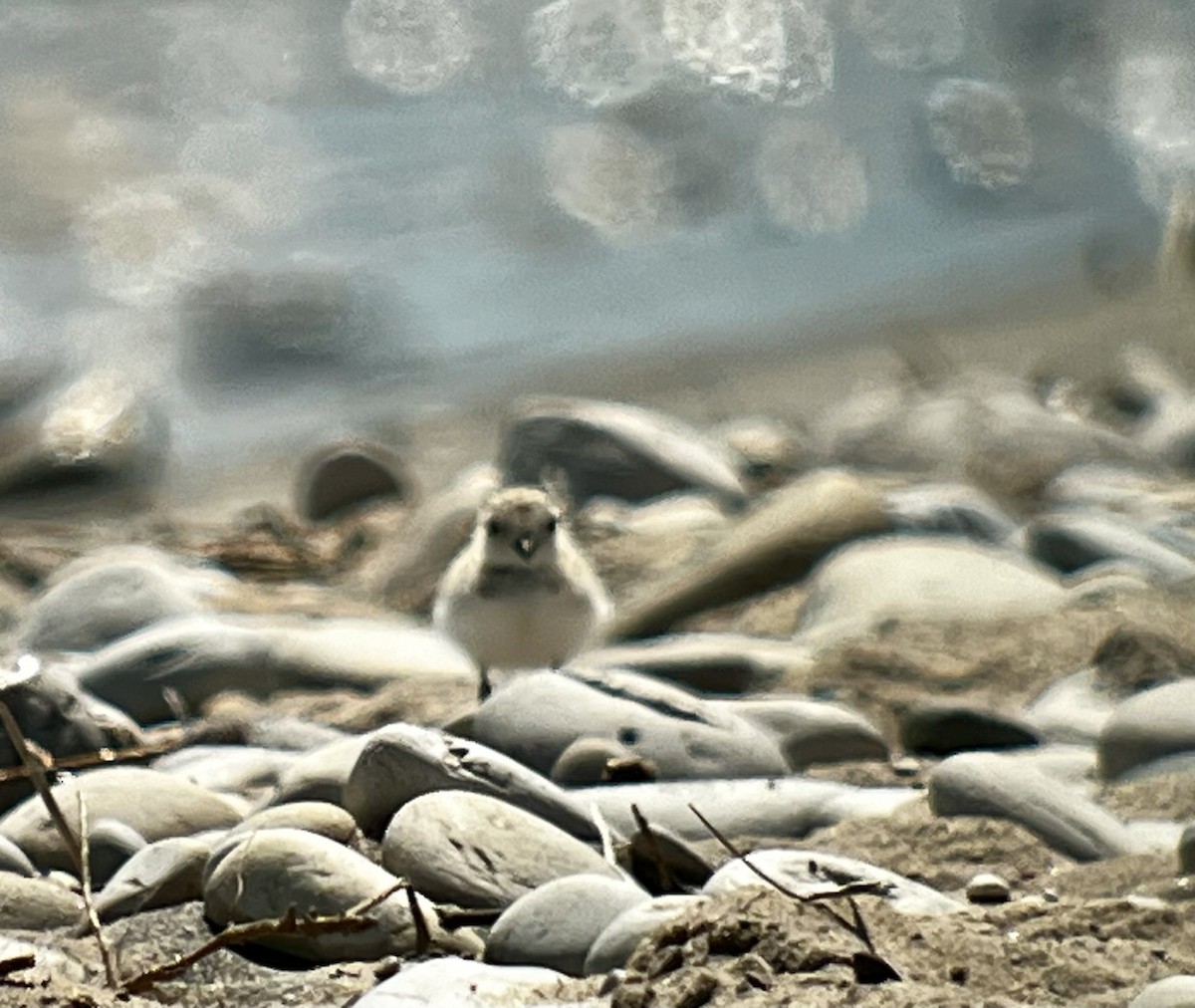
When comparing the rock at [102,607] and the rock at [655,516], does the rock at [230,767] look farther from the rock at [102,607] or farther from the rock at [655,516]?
the rock at [655,516]

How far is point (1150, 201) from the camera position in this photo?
1460cm

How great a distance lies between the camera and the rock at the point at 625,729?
450 centimetres

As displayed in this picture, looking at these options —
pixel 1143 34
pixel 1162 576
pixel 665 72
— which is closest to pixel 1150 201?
pixel 1143 34

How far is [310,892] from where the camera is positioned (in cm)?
328

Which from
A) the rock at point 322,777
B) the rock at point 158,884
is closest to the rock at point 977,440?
the rock at point 322,777

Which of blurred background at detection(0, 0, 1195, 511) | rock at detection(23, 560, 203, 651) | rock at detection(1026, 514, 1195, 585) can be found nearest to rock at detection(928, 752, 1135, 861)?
rock at detection(23, 560, 203, 651)

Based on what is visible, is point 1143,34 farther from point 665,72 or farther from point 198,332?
point 198,332

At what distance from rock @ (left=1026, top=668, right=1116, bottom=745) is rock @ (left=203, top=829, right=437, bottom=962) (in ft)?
7.61

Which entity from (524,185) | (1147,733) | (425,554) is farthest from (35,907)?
(524,185)

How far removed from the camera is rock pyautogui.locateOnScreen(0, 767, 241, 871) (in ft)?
12.9

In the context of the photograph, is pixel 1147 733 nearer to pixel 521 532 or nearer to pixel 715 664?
pixel 715 664

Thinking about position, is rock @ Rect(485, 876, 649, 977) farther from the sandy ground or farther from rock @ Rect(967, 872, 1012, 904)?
rock @ Rect(967, 872, 1012, 904)

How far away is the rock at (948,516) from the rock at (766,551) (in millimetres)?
84

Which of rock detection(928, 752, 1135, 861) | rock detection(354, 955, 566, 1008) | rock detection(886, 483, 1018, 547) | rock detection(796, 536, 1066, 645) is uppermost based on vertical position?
rock detection(354, 955, 566, 1008)
